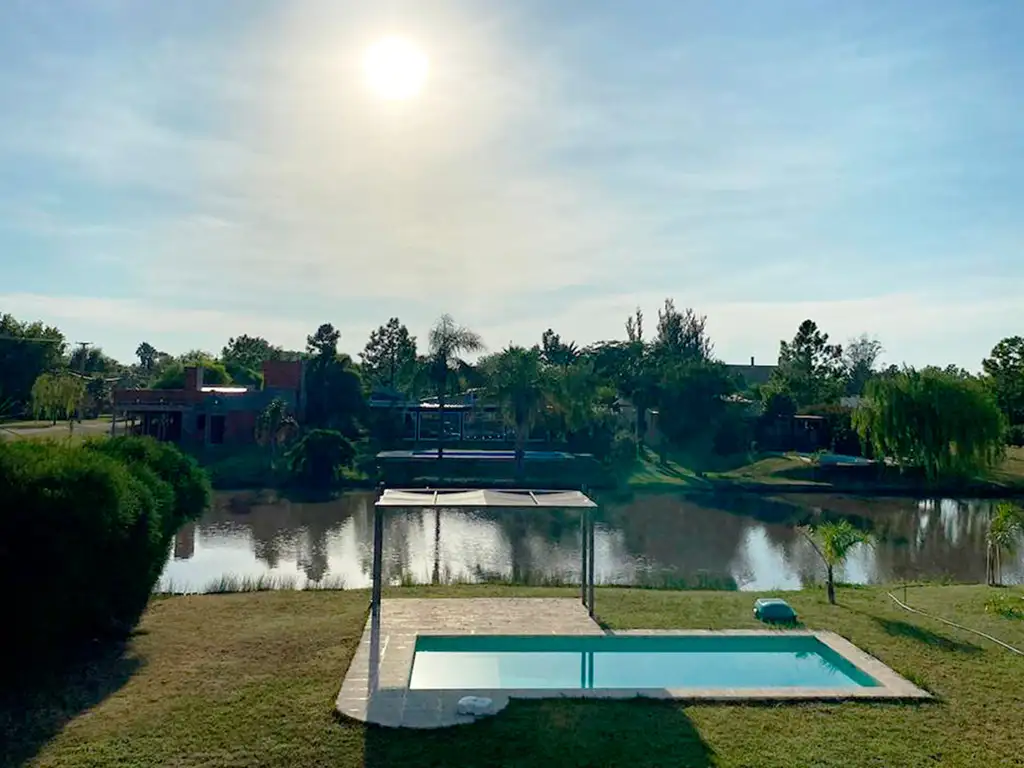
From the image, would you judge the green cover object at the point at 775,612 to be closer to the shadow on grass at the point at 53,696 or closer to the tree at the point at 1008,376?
the shadow on grass at the point at 53,696

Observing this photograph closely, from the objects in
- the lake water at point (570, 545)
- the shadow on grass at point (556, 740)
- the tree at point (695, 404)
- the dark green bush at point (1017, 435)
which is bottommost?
the lake water at point (570, 545)

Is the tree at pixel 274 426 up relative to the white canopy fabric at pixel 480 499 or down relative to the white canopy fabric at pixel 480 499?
up

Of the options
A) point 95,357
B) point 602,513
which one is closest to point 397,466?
point 602,513

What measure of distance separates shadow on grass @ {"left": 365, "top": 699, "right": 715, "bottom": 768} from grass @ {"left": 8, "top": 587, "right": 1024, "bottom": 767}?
0.05ft

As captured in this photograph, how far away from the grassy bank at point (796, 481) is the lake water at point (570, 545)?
2.62 m

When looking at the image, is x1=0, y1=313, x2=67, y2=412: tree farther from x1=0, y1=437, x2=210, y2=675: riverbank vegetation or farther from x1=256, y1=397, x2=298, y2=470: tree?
x1=0, y1=437, x2=210, y2=675: riverbank vegetation

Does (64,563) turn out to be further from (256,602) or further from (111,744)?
(256,602)

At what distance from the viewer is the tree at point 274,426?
32.2 meters

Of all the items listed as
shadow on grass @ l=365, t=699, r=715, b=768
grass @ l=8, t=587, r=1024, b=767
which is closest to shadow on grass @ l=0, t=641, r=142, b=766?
grass @ l=8, t=587, r=1024, b=767

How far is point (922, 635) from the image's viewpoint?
9.11m

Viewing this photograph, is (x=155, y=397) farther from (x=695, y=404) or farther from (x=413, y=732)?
(x=413, y=732)

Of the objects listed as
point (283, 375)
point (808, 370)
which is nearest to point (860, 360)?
point (808, 370)

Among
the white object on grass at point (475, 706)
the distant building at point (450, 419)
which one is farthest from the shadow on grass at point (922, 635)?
the distant building at point (450, 419)

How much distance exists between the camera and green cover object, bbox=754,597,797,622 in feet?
31.9
